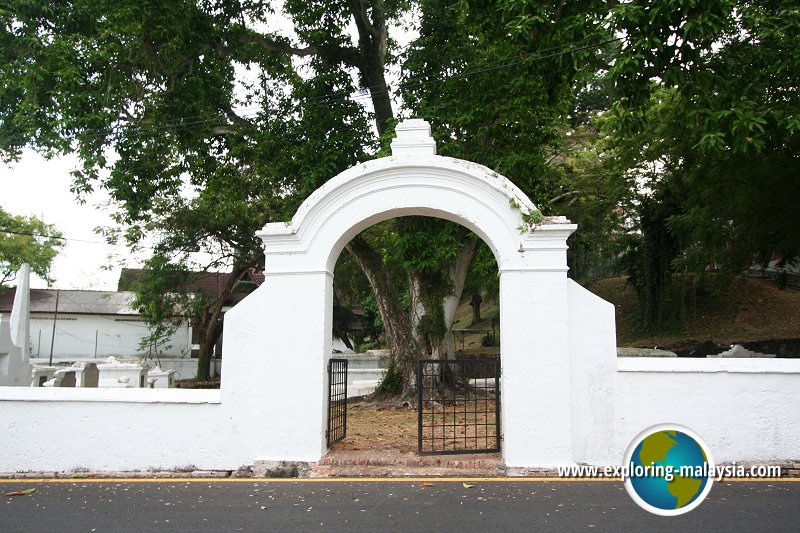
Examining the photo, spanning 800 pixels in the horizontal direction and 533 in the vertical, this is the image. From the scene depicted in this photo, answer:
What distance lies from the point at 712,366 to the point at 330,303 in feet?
15.2

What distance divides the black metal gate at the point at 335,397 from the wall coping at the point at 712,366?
11.4 feet

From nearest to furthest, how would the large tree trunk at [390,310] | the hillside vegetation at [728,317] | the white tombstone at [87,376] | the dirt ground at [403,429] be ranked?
the dirt ground at [403,429], the large tree trunk at [390,310], the white tombstone at [87,376], the hillside vegetation at [728,317]

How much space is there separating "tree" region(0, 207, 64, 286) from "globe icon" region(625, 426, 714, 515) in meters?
34.9

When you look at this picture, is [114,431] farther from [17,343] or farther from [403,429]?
[17,343]

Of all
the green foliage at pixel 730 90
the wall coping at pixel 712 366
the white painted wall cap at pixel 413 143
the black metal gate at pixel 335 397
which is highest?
the green foliage at pixel 730 90

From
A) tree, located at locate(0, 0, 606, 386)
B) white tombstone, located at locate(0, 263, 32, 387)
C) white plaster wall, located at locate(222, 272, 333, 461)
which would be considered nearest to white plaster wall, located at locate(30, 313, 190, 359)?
white tombstone, located at locate(0, 263, 32, 387)

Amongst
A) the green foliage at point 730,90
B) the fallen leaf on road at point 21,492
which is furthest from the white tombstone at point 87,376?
the green foliage at point 730,90

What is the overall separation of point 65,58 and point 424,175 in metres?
7.41

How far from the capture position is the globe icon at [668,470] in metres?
6.07

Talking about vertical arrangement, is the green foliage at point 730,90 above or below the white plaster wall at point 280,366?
above

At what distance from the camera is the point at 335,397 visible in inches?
325

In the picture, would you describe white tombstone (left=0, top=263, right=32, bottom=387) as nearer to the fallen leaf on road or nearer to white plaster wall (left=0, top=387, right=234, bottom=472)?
white plaster wall (left=0, top=387, right=234, bottom=472)

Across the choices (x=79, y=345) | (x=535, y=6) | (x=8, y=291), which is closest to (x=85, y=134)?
(x=535, y=6)

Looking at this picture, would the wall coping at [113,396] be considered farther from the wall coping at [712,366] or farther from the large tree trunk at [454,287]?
the large tree trunk at [454,287]
